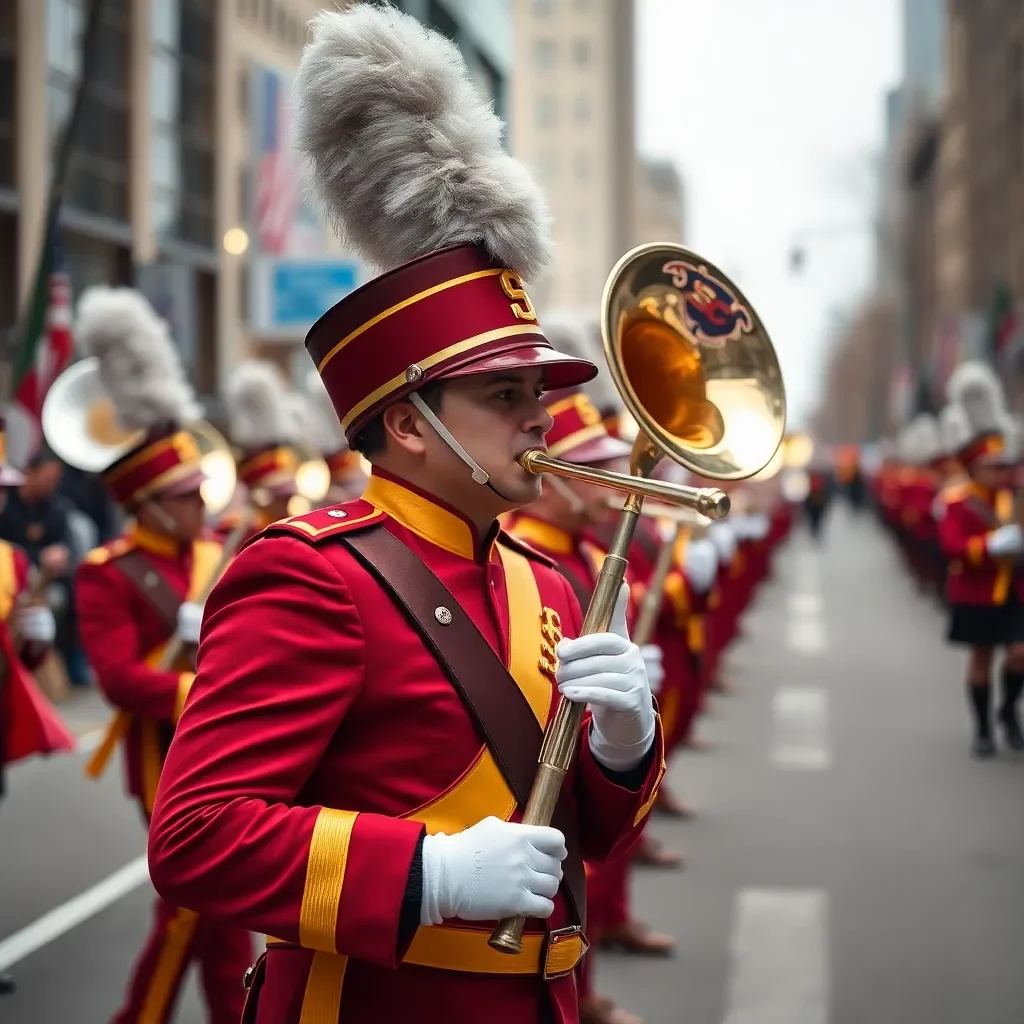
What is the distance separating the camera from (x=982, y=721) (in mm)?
11492

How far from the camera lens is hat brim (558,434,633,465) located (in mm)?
6191

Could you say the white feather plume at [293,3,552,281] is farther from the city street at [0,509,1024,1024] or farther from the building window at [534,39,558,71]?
the building window at [534,39,558,71]

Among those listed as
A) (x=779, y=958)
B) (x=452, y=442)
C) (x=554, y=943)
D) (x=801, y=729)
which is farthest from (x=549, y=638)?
(x=801, y=729)

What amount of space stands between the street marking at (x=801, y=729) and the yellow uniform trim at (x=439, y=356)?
882 centimetres

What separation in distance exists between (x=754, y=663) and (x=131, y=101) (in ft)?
43.7

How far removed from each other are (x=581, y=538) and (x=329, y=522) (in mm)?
3623

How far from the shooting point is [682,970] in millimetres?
6551

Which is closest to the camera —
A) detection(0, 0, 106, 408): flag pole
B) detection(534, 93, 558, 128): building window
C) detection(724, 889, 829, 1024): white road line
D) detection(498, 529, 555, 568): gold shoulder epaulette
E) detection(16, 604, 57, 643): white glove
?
detection(498, 529, 555, 568): gold shoulder epaulette

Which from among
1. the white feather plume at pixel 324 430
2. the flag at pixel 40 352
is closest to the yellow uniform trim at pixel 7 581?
the flag at pixel 40 352

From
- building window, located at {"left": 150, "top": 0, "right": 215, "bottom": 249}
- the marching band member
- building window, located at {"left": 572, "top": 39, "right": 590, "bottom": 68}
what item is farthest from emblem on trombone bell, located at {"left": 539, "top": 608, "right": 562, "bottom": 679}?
building window, located at {"left": 572, "top": 39, "right": 590, "bottom": 68}

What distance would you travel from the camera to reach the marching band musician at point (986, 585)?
11.1m

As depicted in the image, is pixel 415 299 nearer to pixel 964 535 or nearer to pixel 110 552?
pixel 110 552

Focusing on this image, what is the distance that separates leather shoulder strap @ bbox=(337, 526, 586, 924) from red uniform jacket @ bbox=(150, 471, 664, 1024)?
21mm

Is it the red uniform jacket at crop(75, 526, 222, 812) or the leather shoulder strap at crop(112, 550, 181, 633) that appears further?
the leather shoulder strap at crop(112, 550, 181, 633)
